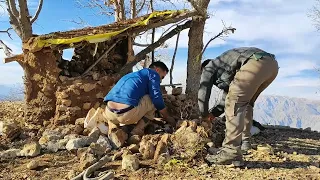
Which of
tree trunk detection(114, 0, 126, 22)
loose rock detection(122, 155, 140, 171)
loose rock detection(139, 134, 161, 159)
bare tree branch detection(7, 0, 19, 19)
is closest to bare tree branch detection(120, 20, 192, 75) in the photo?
loose rock detection(139, 134, 161, 159)

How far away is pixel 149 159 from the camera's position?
459cm

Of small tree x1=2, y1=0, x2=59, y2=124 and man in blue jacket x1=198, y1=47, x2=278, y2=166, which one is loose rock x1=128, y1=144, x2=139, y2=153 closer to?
man in blue jacket x1=198, y1=47, x2=278, y2=166

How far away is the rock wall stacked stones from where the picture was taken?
639cm

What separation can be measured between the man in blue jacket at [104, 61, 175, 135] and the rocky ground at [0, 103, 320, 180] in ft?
1.11

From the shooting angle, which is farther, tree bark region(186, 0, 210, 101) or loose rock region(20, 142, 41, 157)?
tree bark region(186, 0, 210, 101)

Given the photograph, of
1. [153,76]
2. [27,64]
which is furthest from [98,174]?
[27,64]

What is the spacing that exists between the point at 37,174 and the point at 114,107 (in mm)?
1446

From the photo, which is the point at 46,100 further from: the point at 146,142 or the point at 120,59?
the point at 146,142

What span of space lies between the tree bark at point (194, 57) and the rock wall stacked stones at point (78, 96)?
1.61 metres

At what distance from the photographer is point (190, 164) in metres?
4.34

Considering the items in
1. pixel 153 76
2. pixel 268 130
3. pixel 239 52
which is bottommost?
pixel 268 130

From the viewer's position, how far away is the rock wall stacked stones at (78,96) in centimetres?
639

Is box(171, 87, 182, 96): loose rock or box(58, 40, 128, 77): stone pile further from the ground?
box(58, 40, 128, 77): stone pile

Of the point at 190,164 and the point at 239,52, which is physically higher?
the point at 239,52
